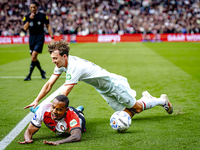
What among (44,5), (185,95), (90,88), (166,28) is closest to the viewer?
(185,95)

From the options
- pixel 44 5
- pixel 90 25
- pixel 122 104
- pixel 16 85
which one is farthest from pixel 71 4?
pixel 122 104

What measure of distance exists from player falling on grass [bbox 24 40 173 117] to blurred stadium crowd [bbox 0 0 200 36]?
29.1 m

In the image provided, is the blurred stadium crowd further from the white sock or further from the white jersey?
the white jersey

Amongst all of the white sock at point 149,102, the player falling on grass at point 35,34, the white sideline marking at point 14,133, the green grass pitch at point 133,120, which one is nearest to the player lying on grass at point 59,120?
the green grass pitch at point 133,120

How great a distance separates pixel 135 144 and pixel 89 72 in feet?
4.06

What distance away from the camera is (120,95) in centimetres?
436

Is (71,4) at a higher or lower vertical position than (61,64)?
higher

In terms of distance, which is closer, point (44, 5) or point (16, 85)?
point (16, 85)

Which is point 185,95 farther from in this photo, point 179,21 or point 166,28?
point 179,21

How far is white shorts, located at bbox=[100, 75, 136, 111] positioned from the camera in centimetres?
433

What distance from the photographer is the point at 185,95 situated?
20.8 feet

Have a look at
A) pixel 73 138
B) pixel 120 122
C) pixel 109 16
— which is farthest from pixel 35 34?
pixel 109 16

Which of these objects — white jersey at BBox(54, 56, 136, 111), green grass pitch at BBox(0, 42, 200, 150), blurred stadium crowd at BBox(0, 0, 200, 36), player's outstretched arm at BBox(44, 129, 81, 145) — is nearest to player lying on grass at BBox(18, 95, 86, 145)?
player's outstretched arm at BBox(44, 129, 81, 145)

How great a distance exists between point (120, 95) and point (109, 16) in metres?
33.2
